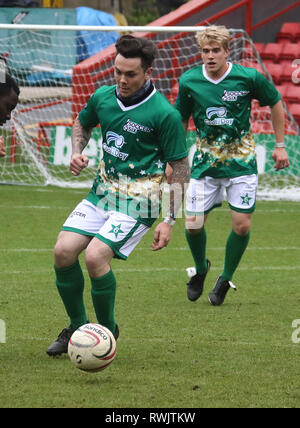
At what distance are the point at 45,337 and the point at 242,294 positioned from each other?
2182 mm

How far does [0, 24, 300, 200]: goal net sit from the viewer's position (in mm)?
14711

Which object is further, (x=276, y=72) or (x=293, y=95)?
(x=276, y=72)

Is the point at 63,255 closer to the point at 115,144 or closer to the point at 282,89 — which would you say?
the point at 115,144

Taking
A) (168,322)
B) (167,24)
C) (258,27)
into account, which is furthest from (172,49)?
(168,322)

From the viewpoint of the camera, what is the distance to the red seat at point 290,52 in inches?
723

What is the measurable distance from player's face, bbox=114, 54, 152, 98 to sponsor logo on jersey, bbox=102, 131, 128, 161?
265 mm

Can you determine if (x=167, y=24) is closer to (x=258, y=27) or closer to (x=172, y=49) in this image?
(x=172, y=49)

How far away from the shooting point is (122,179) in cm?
546

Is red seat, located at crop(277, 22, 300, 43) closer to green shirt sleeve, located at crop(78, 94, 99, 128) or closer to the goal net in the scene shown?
the goal net

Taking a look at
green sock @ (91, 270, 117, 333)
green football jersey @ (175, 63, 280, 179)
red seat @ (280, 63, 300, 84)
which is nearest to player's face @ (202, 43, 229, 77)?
green football jersey @ (175, 63, 280, 179)

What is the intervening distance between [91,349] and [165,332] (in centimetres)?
140

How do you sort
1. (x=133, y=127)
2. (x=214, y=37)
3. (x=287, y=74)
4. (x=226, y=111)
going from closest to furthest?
(x=133, y=127) < (x=214, y=37) < (x=226, y=111) < (x=287, y=74)

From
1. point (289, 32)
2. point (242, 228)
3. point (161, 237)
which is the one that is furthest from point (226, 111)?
point (289, 32)
